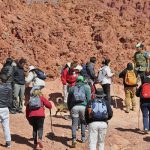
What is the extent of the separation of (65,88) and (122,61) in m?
4.74

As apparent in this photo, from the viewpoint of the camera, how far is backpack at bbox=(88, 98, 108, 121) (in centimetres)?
977

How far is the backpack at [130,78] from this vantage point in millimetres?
15766

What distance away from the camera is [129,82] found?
52.0 feet

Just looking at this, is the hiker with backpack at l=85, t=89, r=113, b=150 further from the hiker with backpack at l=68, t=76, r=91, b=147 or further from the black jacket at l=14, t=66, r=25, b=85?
the black jacket at l=14, t=66, r=25, b=85

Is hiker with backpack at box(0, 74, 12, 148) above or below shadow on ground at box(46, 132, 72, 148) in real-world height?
above

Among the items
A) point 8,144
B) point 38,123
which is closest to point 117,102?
point 38,123

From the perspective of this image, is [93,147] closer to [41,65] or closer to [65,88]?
[65,88]

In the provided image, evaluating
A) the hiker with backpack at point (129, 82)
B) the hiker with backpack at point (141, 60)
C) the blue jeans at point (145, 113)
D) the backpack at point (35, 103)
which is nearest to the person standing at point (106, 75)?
the hiker with backpack at point (129, 82)

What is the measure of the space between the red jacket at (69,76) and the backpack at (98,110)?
5.04 meters

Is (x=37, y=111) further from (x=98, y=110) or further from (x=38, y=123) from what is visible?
(x=98, y=110)

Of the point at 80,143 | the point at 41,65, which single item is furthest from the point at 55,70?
the point at 80,143

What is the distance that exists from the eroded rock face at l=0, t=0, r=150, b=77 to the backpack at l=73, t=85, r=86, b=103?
7146mm

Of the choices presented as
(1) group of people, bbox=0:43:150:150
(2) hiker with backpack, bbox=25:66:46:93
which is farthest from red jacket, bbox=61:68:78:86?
(2) hiker with backpack, bbox=25:66:46:93

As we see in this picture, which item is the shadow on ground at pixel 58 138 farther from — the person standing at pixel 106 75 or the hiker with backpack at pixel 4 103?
the person standing at pixel 106 75
